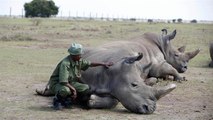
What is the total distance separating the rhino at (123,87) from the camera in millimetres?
8445

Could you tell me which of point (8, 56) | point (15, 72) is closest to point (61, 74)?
point (15, 72)

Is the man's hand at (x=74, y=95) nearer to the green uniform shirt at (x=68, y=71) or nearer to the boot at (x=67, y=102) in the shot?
the boot at (x=67, y=102)

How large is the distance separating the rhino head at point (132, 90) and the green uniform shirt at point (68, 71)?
22.2 inches

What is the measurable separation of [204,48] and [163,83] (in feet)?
43.3

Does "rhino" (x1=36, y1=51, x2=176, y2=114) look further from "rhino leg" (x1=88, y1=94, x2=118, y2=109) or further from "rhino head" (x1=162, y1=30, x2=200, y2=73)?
"rhino head" (x1=162, y1=30, x2=200, y2=73)

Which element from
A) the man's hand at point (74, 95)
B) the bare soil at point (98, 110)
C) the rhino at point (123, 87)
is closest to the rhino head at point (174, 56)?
the bare soil at point (98, 110)

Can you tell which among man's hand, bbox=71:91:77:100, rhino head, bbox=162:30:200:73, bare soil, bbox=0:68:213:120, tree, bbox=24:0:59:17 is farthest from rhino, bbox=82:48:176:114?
tree, bbox=24:0:59:17

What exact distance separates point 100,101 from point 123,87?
0.53 metres

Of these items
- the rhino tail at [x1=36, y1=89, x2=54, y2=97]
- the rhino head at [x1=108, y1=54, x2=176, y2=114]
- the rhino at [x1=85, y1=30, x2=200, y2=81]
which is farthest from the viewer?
the rhino at [x1=85, y1=30, x2=200, y2=81]

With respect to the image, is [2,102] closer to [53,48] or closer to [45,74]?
[45,74]

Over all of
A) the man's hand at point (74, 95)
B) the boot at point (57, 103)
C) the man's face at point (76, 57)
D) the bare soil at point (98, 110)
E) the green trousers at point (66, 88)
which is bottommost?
the bare soil at point (98, 110)

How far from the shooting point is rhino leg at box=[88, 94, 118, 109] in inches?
344

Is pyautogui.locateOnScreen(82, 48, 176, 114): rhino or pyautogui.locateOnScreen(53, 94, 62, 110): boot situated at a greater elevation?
pyautogui.locateOnScreen(82, 48, 176, 114): rhino

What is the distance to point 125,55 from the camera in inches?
377
